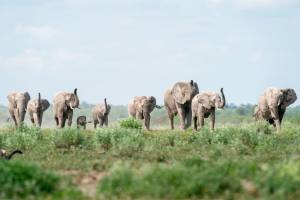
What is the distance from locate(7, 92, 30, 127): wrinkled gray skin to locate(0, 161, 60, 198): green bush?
26.2 meters

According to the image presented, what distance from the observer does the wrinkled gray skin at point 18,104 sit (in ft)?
129

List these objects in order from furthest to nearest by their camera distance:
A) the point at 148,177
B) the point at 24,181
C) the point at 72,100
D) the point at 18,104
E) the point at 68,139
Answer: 1. the point at 18,104
2. the point at 72,100
3. the point at 68,139
4. the point at 24,181
5. the point at 148,177

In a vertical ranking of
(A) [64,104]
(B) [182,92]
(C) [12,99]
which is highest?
(B) [182,92]

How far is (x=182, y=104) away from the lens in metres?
36.2

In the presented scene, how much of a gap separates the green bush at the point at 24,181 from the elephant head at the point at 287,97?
2366 cm

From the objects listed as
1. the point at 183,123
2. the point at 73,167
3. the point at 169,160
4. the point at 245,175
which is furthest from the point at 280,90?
the point at 245,175

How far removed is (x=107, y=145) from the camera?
75.0ft

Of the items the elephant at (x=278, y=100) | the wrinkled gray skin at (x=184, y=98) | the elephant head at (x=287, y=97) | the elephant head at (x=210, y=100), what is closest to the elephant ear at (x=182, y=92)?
the wrinkled gray skin at (x=184, y=98)

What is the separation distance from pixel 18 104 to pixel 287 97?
14620 millimetres

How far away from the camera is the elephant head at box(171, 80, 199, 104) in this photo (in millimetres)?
35688

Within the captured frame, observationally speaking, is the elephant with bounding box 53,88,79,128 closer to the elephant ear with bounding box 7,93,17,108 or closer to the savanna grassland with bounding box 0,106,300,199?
the elephant ear with bounding box 7,93,17,108

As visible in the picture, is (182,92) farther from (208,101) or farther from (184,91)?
A: (208,101)

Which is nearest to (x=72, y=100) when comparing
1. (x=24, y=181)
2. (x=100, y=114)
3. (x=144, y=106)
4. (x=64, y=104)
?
(x=64, y=104)

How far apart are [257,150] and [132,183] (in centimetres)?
1007
